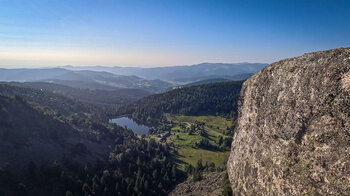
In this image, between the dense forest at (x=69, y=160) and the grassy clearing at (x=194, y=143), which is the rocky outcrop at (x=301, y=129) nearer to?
the dense forest at (x=69, y=160)

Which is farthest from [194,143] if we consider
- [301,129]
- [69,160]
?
[301,129]

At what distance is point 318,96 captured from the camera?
18.7 m

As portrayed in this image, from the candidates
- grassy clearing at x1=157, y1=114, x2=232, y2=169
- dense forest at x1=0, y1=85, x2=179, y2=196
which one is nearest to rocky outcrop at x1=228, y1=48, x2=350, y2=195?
dense forest at x1=0, y1=85, x2=179, y2=196

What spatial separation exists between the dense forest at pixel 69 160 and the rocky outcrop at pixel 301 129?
59675 millimetres

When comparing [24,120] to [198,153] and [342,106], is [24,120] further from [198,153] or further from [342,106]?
[342,106]

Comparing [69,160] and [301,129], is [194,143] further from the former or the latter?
[301,129]

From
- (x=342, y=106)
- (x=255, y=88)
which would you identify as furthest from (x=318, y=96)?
(x=255, y=88)

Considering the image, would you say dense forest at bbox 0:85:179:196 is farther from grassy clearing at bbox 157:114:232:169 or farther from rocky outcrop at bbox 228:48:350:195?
rocky outcrop at bbox 228:48:350:195

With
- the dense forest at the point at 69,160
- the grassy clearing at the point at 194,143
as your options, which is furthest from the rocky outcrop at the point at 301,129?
the grassy clearing at the point at 194,143

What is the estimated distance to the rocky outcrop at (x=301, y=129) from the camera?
1666 centimetres

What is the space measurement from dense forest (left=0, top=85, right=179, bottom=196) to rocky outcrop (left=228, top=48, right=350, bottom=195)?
59.7m

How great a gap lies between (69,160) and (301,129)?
9912cm

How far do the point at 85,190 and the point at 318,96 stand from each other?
77905 millimetres

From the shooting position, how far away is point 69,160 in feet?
290
